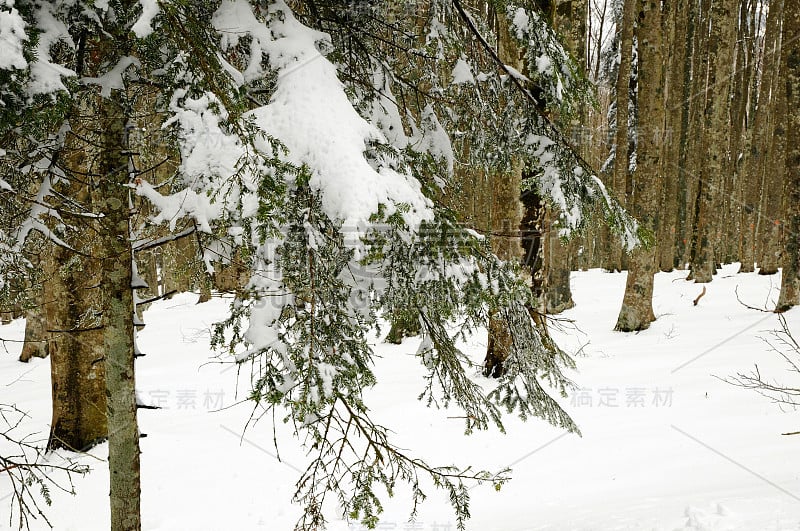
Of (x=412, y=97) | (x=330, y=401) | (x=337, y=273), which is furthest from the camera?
(x=412, y=97)

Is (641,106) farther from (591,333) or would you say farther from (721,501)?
(721,501)

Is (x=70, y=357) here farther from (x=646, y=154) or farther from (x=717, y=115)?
(x=717, y=115)

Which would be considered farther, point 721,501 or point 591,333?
point 591,333

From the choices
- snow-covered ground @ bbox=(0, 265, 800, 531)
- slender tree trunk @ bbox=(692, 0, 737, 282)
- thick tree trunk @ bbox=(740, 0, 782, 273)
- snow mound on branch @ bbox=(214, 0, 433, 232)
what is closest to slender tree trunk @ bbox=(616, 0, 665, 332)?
snow-covered ground @ bbox=(0, 265, 800, 531)

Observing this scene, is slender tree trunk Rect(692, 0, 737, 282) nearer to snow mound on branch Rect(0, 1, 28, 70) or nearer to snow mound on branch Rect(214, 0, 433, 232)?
snow mound on branch Rect(214, 0, 433, 232)

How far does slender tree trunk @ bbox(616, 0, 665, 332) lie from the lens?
8.72 m

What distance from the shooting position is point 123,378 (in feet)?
10.1

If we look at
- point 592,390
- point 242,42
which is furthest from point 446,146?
point 592,390

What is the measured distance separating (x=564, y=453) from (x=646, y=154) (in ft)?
20.3

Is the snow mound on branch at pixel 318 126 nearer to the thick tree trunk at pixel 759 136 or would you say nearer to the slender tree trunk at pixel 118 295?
the slender tree trunk at pixel 118 295

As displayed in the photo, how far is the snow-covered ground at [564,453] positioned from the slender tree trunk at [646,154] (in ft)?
3.29

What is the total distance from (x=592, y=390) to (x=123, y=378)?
5387 millimetres

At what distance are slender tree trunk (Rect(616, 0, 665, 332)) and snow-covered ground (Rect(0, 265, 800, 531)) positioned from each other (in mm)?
1003

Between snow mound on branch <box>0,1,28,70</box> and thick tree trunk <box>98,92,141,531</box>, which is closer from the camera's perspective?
snow mound on branch <box>0,1,28,70</box>
